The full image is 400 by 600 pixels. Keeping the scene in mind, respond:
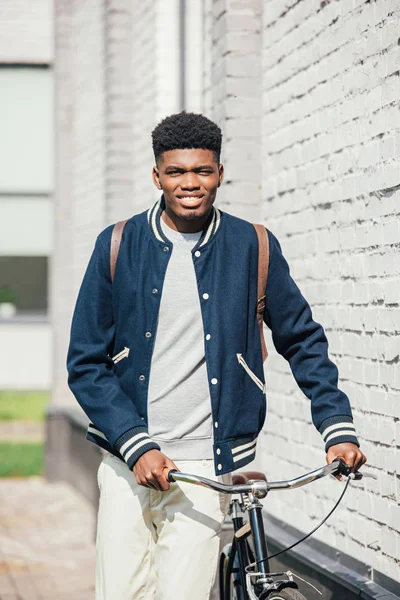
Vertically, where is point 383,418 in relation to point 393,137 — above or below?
below

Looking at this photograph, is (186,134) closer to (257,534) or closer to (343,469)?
(343,469)

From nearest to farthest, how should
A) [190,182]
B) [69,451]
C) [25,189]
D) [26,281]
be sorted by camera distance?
[190,182], [69,451], [25,189], [26,281]

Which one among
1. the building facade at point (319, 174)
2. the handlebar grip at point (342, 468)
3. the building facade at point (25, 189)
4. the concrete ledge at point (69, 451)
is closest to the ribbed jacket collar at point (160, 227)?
the handlebar grip at point (342, 468)

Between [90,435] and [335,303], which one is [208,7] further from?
[90,435]

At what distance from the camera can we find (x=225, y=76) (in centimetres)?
608

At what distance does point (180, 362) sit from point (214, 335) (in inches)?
5.3

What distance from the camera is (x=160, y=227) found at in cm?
376

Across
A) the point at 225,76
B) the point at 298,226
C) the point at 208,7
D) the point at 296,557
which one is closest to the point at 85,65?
the point at 208,7

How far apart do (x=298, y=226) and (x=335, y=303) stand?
0.59 m

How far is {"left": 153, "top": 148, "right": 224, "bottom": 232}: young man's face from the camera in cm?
358

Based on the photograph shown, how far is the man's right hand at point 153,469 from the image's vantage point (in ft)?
11.1

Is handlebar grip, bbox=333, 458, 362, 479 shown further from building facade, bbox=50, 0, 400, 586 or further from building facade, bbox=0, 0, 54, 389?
building facade, bbox=0, 0, 54, 389

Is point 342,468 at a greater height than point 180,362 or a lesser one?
lesser

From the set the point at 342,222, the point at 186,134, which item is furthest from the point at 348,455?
the point at 342,222
